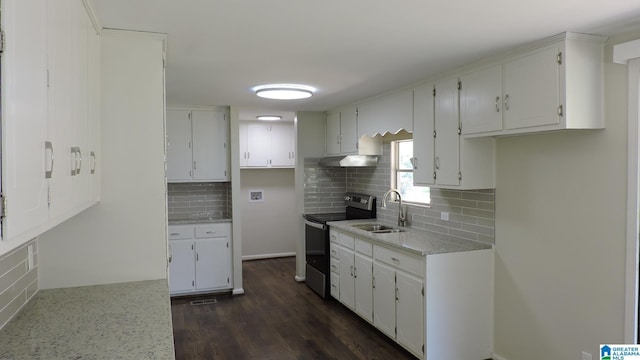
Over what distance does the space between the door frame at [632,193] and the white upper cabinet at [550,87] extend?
152mm

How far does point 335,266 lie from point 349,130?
1571 mm

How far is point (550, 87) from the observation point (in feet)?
8.41

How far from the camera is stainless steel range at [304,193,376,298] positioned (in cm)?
507

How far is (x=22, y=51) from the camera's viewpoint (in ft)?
3.44

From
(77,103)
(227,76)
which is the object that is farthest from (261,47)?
(77,103)

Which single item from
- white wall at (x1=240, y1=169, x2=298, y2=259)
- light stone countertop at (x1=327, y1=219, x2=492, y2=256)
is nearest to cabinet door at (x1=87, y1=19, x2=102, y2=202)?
light stone countertop at (x1=327, y1=219, x2=492, y2=256)

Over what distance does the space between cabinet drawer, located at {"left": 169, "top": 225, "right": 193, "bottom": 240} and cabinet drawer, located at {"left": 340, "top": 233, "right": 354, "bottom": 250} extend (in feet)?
6.13

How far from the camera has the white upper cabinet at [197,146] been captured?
530 centimetres

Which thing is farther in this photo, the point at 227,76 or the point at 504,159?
the point at 227,76

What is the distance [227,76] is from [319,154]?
7.81ft

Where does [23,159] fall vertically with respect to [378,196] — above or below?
above

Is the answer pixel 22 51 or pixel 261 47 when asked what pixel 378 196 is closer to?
pixel 261 47

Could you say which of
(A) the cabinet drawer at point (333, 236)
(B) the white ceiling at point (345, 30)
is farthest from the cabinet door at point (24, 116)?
(A) the cabinet drawer at point (333, 236)

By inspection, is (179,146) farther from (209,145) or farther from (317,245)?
(317,245)
